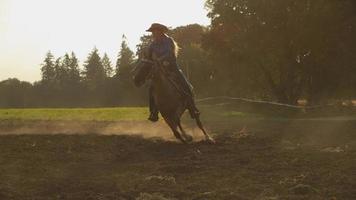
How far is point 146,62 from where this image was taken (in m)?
16.6

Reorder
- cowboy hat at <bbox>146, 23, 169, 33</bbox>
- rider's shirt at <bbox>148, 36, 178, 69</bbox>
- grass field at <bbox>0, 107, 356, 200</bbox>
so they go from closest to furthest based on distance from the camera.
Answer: grass field at <bbox>0, 107, 356, 200</bbox>, rider's shirt at <bbox>148, 36, 178, 69</bbox>, cowboy hat at <bbox>146, 23, 169, 33</bbox>

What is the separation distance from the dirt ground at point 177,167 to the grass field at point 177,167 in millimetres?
13

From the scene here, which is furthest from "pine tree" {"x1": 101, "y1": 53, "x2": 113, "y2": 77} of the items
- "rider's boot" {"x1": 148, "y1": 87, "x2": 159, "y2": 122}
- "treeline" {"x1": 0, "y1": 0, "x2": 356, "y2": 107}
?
"rider's boot" {"x1": 148, "y1": 87, "x2": 159, "y2": 122}

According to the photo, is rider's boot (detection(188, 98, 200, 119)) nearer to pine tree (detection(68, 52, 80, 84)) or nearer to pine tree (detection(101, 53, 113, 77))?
pine tree (detection(68, 52, 80, 84))

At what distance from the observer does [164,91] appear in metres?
16.8

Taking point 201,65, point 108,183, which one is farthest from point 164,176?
point 201,65

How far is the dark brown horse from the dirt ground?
67 cm

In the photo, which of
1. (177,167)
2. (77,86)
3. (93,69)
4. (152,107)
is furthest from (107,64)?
(177,167)

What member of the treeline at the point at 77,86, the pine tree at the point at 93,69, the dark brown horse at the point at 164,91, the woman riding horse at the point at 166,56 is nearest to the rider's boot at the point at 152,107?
the woman riding horse at the point at 166,56

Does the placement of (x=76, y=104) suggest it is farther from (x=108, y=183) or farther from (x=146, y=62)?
(x=108, y=183)

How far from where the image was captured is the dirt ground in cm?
876

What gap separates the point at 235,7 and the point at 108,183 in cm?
3052

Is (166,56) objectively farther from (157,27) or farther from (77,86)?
(77,86)

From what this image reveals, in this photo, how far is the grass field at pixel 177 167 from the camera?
28.7ft
